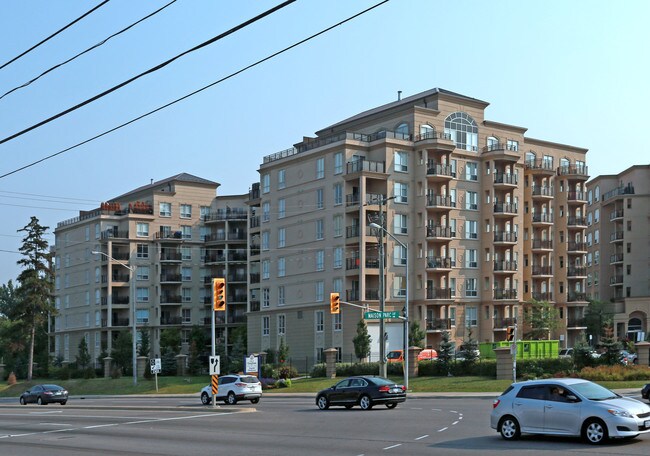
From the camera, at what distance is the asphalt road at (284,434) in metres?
22.4

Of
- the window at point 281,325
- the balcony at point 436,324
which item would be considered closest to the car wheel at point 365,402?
the balcony at point 436,324

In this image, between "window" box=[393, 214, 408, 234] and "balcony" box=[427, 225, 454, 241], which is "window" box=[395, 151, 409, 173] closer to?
"window" box=[393, 214, 408, 234]

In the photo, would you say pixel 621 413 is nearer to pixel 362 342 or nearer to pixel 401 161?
pixel 362 342

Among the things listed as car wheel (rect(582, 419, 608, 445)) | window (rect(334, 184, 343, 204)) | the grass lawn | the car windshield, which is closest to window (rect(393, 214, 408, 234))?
window (rect(334, 184, 343, 204))

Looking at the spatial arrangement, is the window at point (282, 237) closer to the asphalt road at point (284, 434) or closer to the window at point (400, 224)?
the window at point (400, 224)

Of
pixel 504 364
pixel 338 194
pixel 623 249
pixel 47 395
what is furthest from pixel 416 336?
pixel 623 249

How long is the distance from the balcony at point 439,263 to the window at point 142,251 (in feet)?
143

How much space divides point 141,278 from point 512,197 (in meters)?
48.6

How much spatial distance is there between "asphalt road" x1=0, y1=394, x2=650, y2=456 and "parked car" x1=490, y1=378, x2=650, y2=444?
1.14ft

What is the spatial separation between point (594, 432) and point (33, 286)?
288ft

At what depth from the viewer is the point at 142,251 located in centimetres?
11412

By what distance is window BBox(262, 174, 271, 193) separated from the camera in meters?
92.4

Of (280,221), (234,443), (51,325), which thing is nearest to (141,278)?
(51,325)

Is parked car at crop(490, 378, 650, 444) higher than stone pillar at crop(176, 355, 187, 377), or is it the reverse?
parked car at crop(490, 378, 650, 444)
